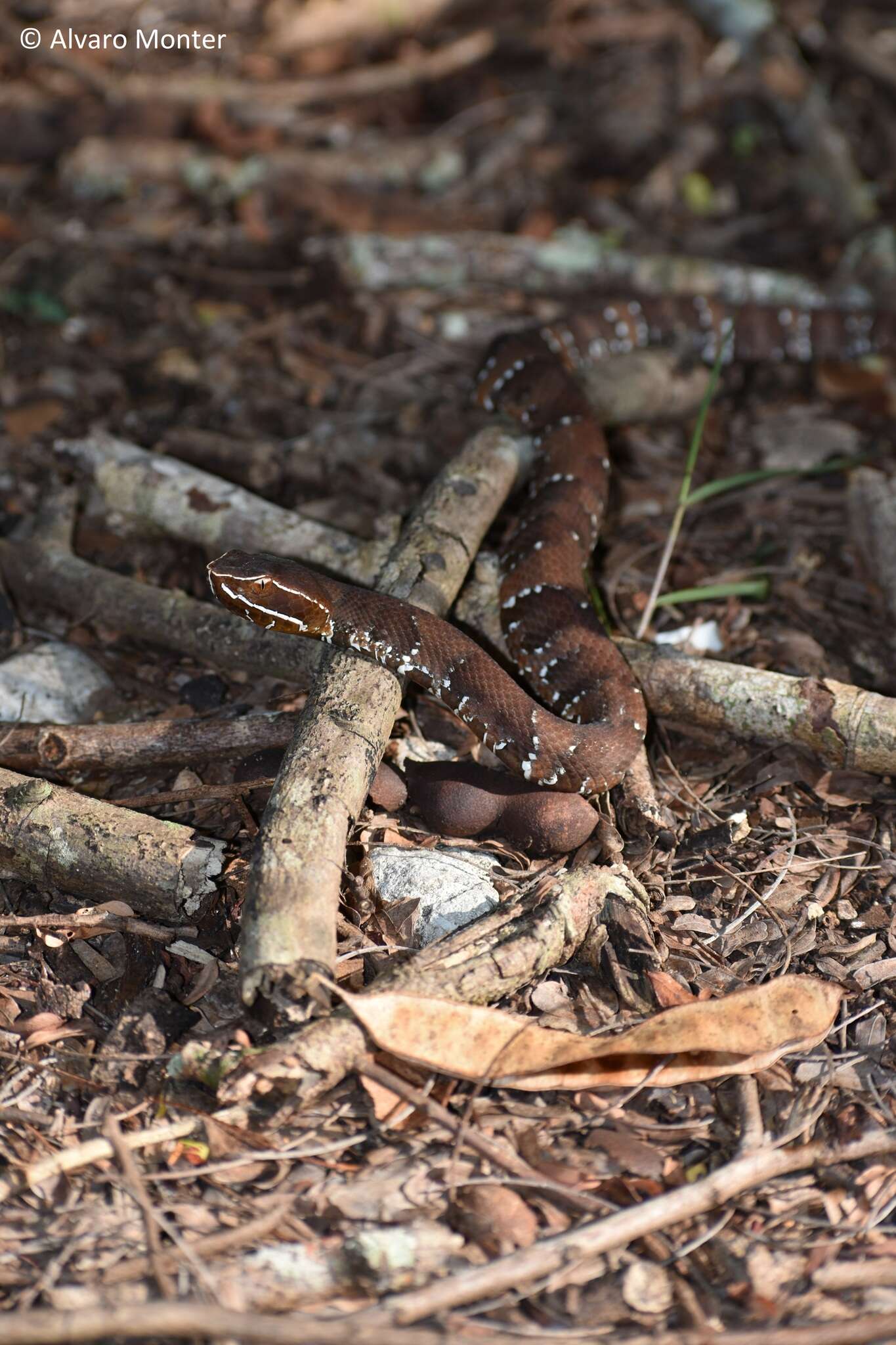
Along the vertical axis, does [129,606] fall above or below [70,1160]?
above

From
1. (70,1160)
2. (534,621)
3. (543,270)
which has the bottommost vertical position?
(70,1160)

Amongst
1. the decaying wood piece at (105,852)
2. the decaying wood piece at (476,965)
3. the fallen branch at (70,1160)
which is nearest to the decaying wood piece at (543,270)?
the decaying wood piece at (105,852)

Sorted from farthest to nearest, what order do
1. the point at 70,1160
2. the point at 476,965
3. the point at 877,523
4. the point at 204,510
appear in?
the point at 877,523 → the point at 204,510 → the point at 476,965 → the point at 70,1160

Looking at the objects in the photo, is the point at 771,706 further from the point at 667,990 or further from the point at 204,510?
the point at 204,510

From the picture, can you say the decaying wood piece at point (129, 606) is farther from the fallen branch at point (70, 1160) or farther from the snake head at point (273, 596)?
the fallen branch at point (70, 1160)

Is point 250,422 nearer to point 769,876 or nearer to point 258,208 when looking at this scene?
point 258,208

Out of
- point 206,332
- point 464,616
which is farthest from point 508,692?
point 206,332

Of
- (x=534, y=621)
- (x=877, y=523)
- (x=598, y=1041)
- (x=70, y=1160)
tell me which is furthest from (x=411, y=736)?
(x=877, y=523)
